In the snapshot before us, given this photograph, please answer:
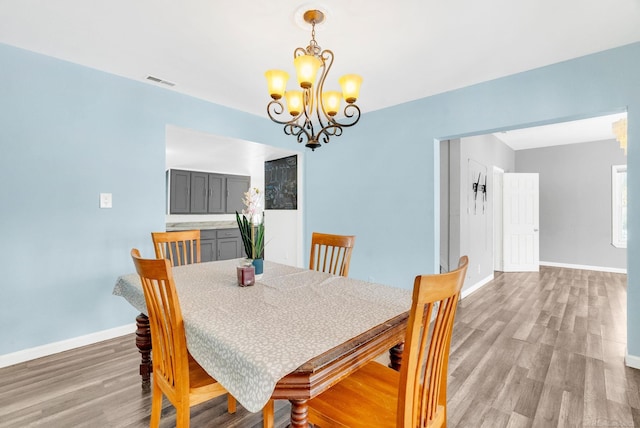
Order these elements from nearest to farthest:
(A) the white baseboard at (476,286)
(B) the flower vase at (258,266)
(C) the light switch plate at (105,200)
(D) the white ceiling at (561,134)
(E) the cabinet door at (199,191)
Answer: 1. (B) the flower vase at (258,266)
2. (C) the light switch plate at (105,200)
3. (A) the white baseboard at (476,286)
4. (D) the white ceiling at (561,134)
5. (E) the cabinet door at (199,191)

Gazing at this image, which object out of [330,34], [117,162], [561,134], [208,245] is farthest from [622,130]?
[208,245]

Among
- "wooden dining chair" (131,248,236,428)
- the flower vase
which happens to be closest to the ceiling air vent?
the flower vase

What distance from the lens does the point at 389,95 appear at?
3180mm

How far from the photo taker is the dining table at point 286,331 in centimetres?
92

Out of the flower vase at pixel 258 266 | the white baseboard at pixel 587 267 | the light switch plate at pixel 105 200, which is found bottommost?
the white baseboard at pixel 587 267

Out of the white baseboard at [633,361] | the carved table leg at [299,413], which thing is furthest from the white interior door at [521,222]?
the carved table leg at [299,413]

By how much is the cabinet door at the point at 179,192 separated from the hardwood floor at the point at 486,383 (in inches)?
144

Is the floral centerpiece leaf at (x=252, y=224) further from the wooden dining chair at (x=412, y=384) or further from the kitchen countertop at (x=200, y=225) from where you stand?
the kitchen countertop at (x=200, y=225)

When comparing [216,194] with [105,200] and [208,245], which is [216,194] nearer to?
[208,245]

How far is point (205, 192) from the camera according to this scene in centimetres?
643

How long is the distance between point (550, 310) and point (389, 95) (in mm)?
3081

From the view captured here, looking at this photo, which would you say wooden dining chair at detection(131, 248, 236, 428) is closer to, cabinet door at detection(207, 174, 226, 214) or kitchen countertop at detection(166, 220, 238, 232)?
kitchen countertop at detection(166, 220, 238, 232)

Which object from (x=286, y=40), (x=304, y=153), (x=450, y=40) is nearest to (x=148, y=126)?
(x=286, y=40)

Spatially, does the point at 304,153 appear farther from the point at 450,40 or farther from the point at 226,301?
the point at 226,301
